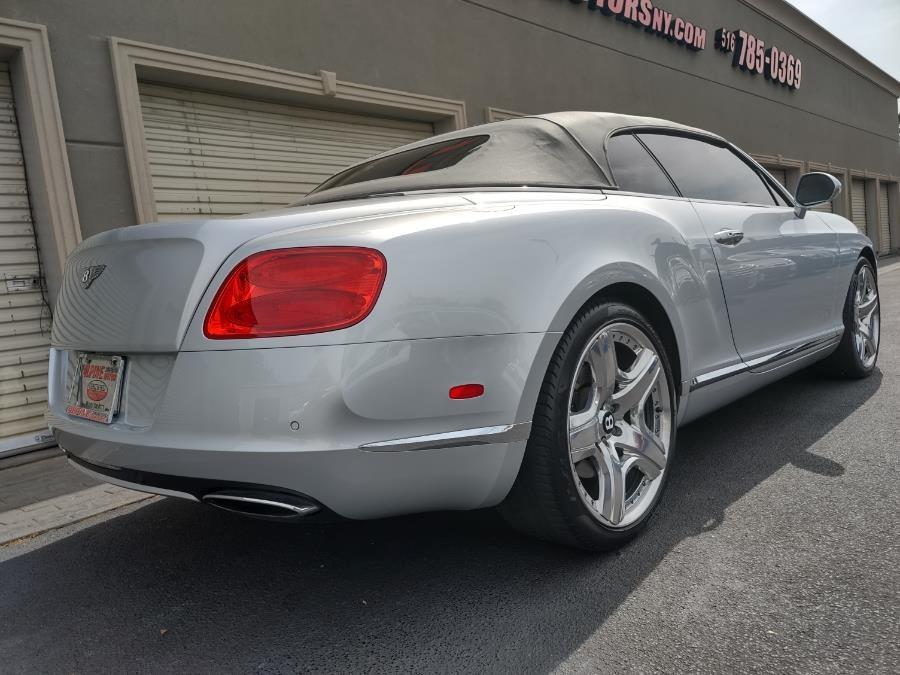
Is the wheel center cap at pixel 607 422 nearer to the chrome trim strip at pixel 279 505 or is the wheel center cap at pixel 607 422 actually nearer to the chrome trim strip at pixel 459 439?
the chrome trim strip at pixel 459 439

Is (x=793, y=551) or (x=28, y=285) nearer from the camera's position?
(x=793, y=551)

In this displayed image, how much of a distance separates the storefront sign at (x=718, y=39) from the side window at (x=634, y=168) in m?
7.83

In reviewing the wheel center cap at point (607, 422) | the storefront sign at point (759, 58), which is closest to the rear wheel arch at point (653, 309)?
the wheel center cap at point (607, 422)

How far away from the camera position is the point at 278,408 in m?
1.55

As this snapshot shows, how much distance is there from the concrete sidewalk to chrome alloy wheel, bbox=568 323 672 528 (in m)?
1.93

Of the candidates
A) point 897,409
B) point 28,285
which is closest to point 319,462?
point 897,409

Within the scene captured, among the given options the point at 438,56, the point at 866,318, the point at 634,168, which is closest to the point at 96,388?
the point at 634,168

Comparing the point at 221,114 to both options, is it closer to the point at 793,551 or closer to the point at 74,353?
the point at 74,353

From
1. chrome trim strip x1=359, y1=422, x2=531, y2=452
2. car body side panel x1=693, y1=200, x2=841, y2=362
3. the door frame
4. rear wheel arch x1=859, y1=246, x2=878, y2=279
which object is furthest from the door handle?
the door frame

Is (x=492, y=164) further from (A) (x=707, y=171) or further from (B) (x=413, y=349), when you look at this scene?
(A) (x=707, y=171)

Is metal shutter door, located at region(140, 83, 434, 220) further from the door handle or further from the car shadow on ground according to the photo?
the door handle

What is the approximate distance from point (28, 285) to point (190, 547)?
3.09 meters

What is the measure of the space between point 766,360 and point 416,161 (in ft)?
5.72

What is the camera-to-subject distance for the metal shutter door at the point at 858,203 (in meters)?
20.3
